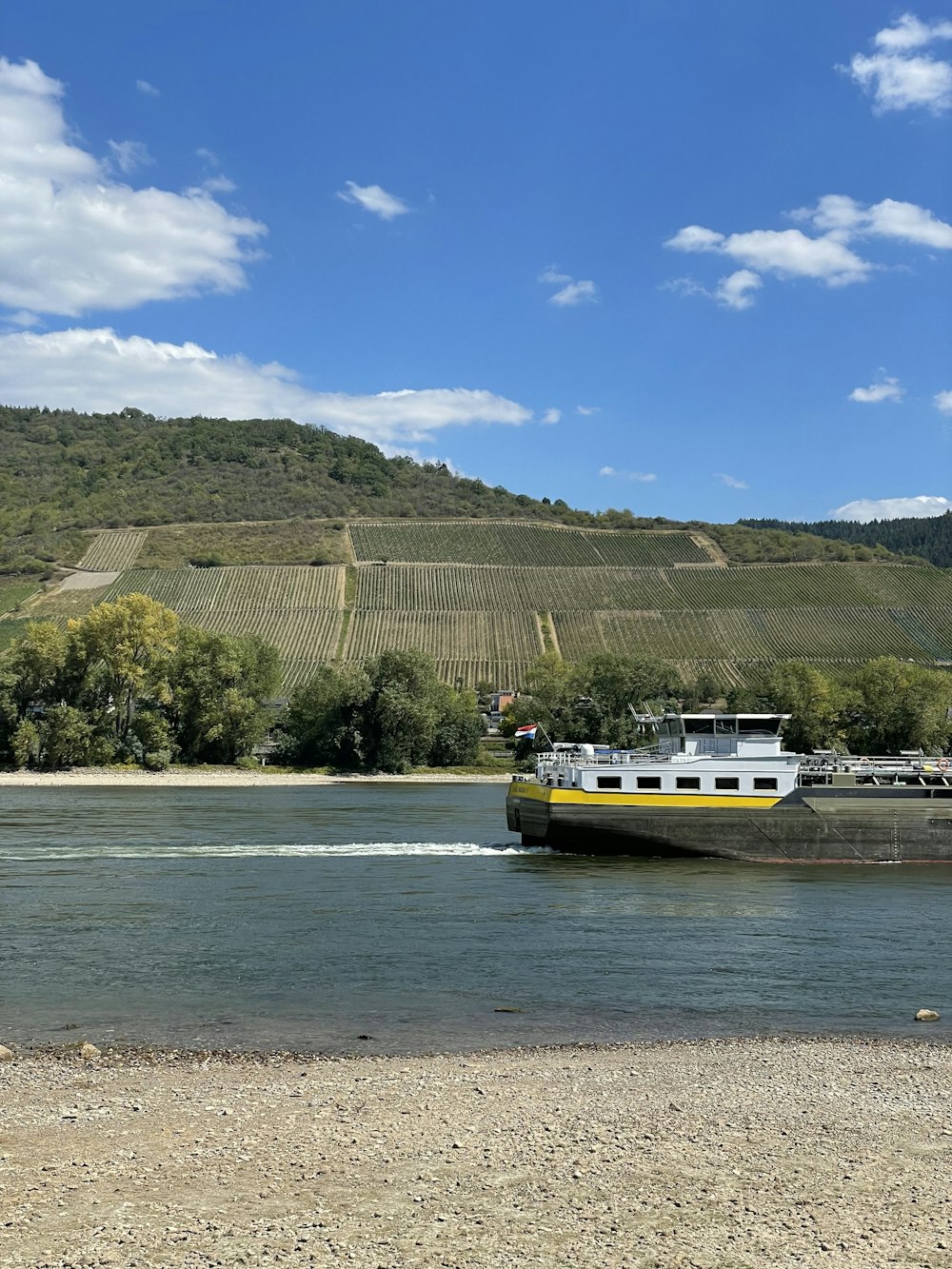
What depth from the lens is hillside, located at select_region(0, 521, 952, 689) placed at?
13550 cm

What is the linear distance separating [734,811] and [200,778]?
5548 centimetres

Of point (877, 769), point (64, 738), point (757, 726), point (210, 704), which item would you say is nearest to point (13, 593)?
point (210, 704)

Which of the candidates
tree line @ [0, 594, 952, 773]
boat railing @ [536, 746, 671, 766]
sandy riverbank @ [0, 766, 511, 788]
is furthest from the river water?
tree line @ [0, 594, 952, 773]

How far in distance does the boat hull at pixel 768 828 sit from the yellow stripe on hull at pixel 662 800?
35 mm

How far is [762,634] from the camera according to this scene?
465ft

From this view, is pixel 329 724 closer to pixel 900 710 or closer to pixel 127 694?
pixel 127 694

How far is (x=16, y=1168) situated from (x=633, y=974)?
1412 centimetres

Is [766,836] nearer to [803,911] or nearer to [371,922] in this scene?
[803,911]

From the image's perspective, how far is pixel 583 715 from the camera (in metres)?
108

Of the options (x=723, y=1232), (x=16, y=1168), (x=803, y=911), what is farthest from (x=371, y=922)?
(x=723, y=1232)

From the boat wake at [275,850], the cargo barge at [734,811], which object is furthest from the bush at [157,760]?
the cargo barge at [734,811]

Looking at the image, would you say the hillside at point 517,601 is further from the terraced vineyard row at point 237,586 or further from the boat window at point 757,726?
the boat window at point 757,726

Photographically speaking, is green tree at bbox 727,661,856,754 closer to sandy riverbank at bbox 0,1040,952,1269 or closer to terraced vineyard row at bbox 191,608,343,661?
terraced vineyard row at bbox 191,608,343,661

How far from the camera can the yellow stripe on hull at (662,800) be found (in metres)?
42.3
